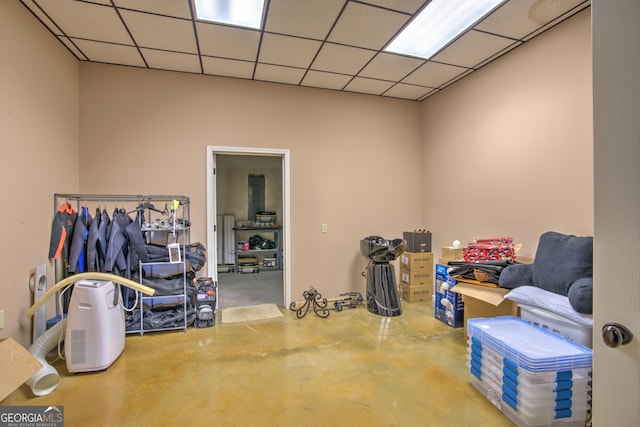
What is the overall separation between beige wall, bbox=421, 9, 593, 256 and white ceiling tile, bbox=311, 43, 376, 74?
1418mm

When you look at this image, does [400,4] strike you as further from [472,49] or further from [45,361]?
[45,361]

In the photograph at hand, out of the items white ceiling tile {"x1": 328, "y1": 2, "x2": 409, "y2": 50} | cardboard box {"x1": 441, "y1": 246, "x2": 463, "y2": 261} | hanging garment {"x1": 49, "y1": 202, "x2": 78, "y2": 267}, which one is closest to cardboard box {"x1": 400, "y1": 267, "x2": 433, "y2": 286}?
cardboard box {"x1": 441, "y1": 246, "x2": 463, "y2": 261}

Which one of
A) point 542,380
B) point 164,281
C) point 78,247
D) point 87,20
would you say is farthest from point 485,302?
point 87,20

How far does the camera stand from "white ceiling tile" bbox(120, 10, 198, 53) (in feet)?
7.93

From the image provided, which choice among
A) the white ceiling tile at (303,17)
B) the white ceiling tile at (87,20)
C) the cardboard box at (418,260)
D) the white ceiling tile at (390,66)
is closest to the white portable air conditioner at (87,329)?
the white ceiling tile at (87,20)

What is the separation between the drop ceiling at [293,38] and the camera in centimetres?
229

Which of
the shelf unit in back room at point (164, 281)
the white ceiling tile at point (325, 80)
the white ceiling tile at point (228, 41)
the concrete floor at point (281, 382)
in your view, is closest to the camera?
the concrete floor at point (281, 382)

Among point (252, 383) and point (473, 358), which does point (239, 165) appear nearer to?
point (252, 383)

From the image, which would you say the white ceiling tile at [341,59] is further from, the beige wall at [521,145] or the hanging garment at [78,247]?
the hanging garment at [78,247]

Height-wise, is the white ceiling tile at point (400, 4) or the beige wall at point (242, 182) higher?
the white ceiling tile at point (400, 4)

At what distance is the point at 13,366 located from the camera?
1.69m

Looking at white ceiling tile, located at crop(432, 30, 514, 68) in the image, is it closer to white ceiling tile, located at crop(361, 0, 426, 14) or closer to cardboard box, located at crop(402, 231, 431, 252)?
white ceiling tile, located at crop(361, 0, 426, 14)
